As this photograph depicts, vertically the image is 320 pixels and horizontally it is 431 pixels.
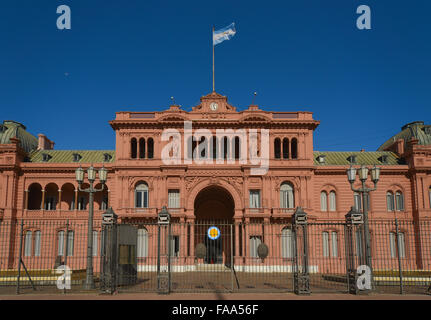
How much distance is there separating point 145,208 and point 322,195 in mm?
18183

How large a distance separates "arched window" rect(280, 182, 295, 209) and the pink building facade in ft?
0.32

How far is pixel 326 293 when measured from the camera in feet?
58.1

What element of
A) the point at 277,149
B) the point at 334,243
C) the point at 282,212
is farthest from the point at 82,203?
the point at 334,243

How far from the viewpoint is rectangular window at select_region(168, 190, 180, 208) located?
3944 centimetres

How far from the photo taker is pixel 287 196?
40062mm

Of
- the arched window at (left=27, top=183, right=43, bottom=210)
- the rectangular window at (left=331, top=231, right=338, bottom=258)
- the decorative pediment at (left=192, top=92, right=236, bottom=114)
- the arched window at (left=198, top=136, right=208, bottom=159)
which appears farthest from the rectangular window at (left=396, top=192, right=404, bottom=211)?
the arched window at (left=27, top=183, right=43, bottom=210)

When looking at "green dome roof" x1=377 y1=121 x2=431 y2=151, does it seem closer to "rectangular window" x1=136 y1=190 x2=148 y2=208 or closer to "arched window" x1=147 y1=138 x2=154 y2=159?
"arched window" x1=147 y1=138 x2=154 y2=159

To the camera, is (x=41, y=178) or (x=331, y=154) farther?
(x=331, y=154)

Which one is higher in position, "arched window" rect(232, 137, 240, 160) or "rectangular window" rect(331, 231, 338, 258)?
"arched window" rect(232, 137, 240, 160)

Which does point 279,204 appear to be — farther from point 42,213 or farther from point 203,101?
point 42,213

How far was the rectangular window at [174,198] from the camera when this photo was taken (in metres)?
39.4

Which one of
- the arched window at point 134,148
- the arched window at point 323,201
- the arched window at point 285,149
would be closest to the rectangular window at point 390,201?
the arched window at point 323,201

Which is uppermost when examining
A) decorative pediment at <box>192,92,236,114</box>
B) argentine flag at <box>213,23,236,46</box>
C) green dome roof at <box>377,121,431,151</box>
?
argentine flag at <box>213,23,236,46</box>

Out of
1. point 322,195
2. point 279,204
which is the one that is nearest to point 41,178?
point 279,204
